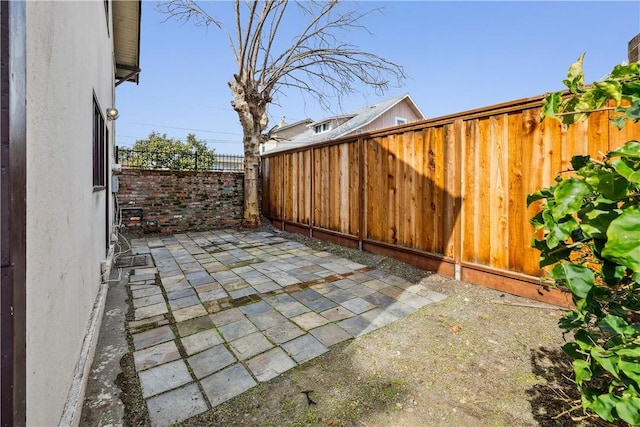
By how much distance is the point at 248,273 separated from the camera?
4.14 metres

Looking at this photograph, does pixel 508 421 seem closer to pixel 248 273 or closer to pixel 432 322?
pixel 432 322

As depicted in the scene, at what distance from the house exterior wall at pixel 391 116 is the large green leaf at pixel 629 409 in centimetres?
1643

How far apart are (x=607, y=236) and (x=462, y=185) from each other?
308 cm

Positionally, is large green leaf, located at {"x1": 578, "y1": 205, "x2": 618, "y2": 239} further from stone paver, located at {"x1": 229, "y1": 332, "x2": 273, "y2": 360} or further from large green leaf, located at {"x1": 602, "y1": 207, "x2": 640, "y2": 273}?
stone paver, located at {"x1": 229, "y1": 332, "x2": 273, "y2": 360}

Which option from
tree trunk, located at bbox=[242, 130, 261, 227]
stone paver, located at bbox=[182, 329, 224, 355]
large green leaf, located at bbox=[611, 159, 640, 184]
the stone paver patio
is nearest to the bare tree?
tree trunk, located at bbox=[242, 130, 261, 227]

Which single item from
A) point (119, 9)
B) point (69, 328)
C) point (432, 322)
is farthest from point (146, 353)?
point (119, 9)

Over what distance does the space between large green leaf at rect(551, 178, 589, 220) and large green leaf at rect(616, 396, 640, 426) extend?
55cm

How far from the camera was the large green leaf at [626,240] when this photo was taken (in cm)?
69

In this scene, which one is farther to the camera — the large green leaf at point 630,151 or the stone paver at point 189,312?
the stone paver at point 189,312

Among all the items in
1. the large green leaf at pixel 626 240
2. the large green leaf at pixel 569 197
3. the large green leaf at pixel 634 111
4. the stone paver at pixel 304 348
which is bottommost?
the stone paver at pixel 304 348

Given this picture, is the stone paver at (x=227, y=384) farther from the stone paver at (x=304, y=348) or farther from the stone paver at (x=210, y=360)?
the stone paver at (x=304, y=348)

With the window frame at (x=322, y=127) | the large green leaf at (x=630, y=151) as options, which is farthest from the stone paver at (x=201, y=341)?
the window frame at (x=322, y=127)

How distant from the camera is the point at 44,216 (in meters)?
1.24

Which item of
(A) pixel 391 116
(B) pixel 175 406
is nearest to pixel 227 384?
(B) pixel 175 406
